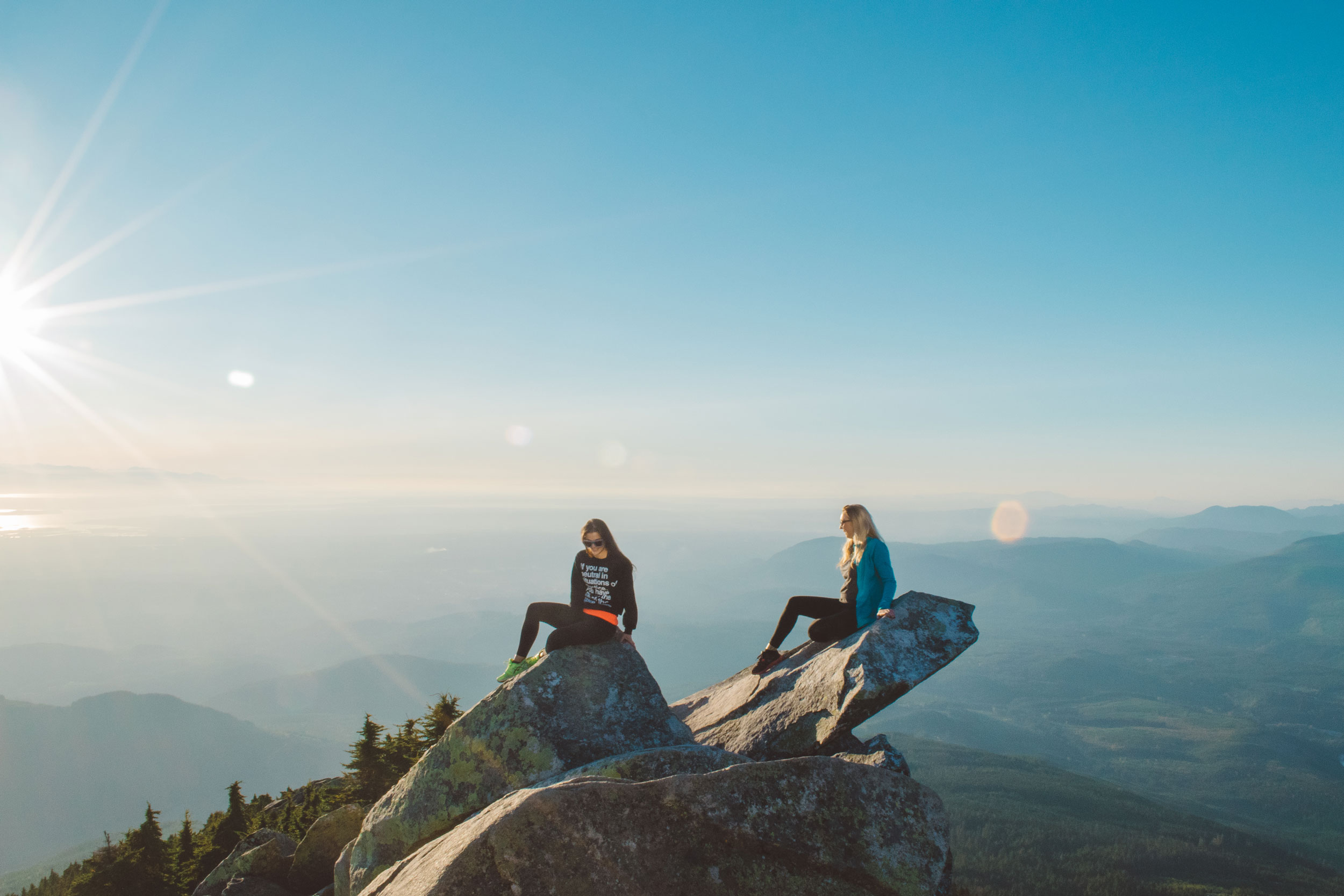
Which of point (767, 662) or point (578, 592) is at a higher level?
point (578, 592)

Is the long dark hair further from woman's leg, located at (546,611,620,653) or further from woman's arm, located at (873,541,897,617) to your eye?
woman's arm, located at (873,541,897,617)

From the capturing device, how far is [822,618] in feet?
51.4

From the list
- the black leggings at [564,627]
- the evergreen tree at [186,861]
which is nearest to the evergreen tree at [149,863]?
the evergreen tree at [186,861]

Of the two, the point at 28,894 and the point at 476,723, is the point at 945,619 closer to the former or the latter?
the point at 476,723

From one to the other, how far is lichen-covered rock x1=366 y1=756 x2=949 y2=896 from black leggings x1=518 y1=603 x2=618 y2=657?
6.27 metres

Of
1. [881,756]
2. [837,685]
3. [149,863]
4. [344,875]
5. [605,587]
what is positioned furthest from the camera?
[149,863]

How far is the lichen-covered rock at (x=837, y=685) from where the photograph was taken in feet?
41.4

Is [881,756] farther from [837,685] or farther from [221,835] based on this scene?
[221,835]

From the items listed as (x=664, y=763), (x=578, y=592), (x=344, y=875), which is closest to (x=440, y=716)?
(x=344, y=875)

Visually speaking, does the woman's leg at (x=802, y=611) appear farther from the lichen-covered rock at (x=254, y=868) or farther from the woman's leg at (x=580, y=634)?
the lichen-covered rock at (x=254, y=868)

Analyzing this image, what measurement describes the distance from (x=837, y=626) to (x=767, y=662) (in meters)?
2.32

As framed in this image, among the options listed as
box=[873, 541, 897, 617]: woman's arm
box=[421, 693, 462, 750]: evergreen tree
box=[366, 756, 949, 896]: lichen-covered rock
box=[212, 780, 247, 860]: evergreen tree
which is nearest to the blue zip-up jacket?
box=[873, 541, 897, 617]: woman's arm

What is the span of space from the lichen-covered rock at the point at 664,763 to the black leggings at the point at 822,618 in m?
5.29

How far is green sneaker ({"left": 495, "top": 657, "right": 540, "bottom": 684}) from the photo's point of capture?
1400 cm
